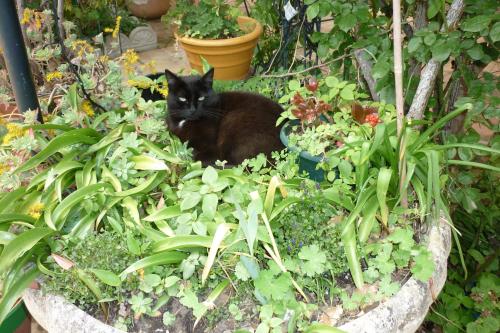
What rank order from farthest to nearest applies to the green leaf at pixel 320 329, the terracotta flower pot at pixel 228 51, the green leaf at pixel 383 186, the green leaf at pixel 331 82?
the terracotta flower pot at pixel 228 51, the green leaf at pixel 331 82, the green leaf at pixel 383 186, the green leaf at pixel 320 329

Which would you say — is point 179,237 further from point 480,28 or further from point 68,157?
point 480,28

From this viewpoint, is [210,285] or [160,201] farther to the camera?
[160,201]

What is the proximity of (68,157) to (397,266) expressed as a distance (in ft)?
3.60

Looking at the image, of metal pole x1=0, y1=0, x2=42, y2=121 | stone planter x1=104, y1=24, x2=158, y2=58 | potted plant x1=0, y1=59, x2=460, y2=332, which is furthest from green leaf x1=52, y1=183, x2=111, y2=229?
stone planter x1=104, y1=24, x2=158, y2=58

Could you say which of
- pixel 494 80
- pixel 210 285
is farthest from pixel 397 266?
pixel 494 80

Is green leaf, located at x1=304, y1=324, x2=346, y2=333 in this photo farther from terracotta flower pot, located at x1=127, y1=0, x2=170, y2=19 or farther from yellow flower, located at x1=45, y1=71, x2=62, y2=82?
terracotta flower pot, located at x1=127, y1=0, x2=170, y2=19

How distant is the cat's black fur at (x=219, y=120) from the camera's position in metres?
2.14

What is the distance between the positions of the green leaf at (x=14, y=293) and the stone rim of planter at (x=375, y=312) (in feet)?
0.13

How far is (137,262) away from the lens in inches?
48.7

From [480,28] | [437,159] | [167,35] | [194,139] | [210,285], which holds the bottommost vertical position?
[167,35]

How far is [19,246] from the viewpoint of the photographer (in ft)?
4.00

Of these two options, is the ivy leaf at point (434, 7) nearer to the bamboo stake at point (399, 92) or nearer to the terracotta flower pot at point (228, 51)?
the bamboo stake at point (399, 92)

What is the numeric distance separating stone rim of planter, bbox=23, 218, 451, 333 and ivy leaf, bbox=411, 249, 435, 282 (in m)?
0.03

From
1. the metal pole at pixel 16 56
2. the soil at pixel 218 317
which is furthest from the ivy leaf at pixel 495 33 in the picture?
the metal pole at pixel 16 56
